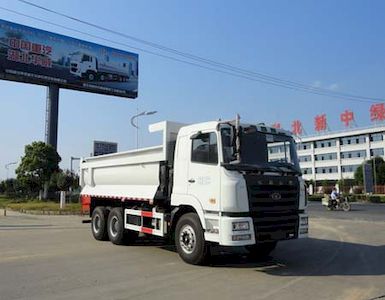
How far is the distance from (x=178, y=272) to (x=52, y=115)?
4759 cm

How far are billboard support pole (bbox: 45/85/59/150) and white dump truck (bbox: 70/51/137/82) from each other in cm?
296

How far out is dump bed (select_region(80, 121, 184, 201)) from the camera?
1213 centimetres

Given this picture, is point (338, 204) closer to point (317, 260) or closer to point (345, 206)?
point (345, 206)

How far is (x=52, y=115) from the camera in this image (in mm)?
54625

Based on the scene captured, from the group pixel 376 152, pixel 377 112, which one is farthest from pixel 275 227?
pixel 376 152

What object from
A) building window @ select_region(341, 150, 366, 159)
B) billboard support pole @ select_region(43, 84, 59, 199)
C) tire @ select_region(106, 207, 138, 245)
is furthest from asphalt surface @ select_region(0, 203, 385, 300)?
building window @ select_region(341, 150, 366, 159)

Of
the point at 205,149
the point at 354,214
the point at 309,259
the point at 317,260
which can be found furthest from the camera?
the point at 354,214

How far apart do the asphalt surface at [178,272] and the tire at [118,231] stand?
0.32 m

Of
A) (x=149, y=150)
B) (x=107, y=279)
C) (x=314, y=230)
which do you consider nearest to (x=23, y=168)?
(x=314, y=230)

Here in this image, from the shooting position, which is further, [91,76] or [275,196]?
[91,76]

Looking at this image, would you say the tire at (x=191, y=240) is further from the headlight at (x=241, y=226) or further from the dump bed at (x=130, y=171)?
the dump bed at (x=130, y=171)

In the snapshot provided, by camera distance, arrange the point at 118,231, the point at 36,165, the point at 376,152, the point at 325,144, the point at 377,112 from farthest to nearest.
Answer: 1. the point at 325,144
2. the point at 376,152
3. the point at 377,112
4. the point at 36,165
5. the point at 118,231

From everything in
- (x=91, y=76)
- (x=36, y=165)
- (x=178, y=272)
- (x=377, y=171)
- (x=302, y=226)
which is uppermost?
(x=91, y=76)

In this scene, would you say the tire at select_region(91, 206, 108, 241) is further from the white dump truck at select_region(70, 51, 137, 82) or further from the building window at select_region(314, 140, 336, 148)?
the building window at select_region(314, 140, 336, 148)
